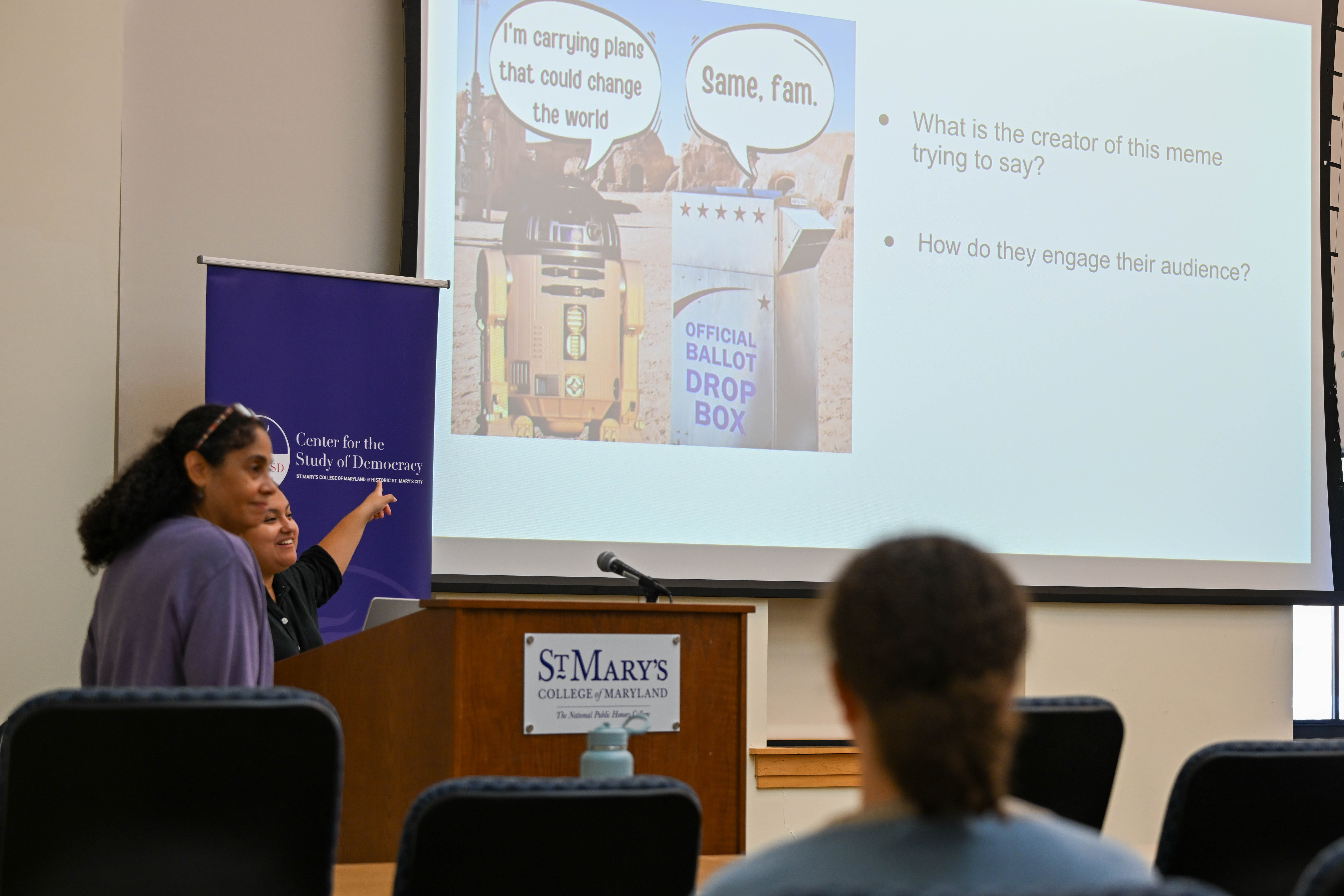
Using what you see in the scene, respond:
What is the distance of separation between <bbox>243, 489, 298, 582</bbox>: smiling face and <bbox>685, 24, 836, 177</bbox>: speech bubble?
1.98 metres

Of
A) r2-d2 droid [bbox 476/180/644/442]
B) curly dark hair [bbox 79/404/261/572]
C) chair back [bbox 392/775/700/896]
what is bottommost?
chair back [bbox 392/775/700/896]

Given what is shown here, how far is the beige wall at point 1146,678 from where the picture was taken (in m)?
4.61

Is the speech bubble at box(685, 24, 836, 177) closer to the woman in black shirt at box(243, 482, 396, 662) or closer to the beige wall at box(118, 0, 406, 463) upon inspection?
the beige wall at box(118, 0, 406, 463)

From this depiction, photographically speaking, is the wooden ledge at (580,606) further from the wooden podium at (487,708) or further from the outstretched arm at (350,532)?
the outstretched arm at (350,532)

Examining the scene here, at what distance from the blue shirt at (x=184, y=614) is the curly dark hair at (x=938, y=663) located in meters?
1.43

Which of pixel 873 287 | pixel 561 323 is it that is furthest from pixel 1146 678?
pixel 561 323

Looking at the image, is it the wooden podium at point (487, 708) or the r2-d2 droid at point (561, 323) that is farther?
the r2-d2 droid at point (561, 323)

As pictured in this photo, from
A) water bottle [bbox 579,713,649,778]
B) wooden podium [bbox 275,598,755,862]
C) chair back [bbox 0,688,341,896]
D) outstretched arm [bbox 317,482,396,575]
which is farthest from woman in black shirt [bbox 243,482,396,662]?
chair back [bbox 0,688,341,896]

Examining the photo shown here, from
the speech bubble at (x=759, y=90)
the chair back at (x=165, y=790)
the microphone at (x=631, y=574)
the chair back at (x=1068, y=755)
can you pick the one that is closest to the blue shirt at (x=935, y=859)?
the chair back at (x=165, y=790)

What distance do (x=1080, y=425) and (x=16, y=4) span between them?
385 cm

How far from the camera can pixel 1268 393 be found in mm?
5016

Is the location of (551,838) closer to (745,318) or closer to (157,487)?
(157,487)

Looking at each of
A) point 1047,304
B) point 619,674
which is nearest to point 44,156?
point 619,674

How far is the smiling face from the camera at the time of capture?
2.47 m
